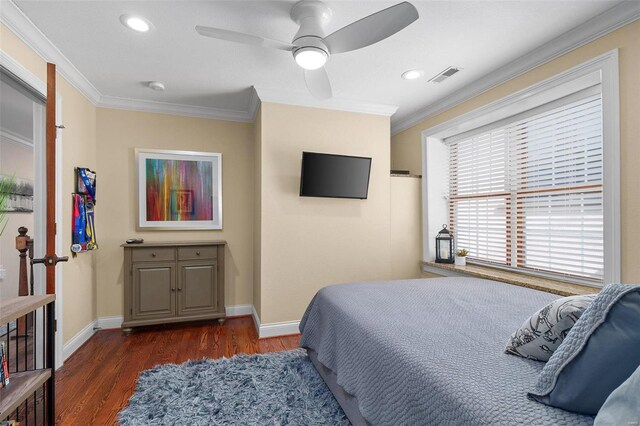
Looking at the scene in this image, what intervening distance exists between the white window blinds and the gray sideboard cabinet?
2908mm

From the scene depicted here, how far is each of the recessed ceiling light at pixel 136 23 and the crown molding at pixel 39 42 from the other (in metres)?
0.62

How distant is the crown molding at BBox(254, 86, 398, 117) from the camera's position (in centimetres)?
319

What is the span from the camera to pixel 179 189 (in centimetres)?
367

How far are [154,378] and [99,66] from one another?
2.64m

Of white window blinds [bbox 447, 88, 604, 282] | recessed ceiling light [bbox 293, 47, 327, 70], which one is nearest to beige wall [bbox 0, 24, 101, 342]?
recessed ceiling light [bbox 293, 47, 327, 70]

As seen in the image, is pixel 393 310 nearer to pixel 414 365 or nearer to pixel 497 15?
pixel 414 365

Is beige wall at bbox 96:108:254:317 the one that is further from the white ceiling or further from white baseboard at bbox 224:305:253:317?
the white ceiling

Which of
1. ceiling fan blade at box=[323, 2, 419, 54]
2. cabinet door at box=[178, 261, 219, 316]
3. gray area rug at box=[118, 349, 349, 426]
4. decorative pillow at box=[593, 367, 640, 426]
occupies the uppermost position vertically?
ceiling fan blade at box=[323, 2, 419, 54]

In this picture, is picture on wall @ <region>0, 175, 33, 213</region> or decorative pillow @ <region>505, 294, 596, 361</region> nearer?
decorative pillow @ <region>505, 294, 596, 361</region>

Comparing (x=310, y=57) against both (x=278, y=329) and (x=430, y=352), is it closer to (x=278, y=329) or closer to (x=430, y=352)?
(x=430, y=352)

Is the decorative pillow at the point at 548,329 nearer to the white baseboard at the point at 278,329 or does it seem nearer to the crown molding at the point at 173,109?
the white baseboard at the point at 278,329

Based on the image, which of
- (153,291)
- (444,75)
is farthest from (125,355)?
(444,75)

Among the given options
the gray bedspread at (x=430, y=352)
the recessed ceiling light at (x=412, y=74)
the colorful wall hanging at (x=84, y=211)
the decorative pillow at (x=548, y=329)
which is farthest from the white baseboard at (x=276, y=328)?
Answer: the recessed ceiling light at (x=412, y=74)

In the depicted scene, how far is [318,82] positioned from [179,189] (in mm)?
2214
